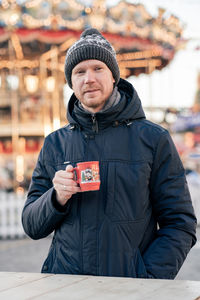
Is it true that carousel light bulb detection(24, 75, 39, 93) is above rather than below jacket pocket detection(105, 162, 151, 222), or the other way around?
above

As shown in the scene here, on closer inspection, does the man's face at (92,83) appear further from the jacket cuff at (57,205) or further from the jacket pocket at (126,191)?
the jacket cuff at (57,205)

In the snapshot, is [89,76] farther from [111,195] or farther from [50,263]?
[50,263]

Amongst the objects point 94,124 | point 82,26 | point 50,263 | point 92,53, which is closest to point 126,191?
point 94,124

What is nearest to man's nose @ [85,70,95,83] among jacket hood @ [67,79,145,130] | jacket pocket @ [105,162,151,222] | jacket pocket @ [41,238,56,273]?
jacket hood @ [67,79,145,130]

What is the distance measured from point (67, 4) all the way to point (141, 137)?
9.62 meters

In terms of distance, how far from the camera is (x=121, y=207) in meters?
1.71

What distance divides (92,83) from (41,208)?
562mm

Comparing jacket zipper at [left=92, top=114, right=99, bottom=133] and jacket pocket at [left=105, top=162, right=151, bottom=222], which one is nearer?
jacket pocket at [left=105, top=162, right=151, bottom=222]

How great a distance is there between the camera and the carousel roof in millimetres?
10531

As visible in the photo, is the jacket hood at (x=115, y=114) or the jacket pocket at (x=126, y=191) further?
the jacket hood at (x=115, y=114)

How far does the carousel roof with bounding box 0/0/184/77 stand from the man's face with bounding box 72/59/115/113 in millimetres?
9200

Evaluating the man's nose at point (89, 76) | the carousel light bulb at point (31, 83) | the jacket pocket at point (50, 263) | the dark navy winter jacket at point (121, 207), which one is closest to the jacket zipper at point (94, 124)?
the dark navy winter jacket at point (121, 207)

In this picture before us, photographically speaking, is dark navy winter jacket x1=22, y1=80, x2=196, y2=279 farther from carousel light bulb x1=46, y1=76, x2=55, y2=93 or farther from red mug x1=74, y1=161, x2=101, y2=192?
carousel light bulb x1=46, y1=76, x2=55, y2=93

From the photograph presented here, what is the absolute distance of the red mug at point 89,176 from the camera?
5.25 feet
